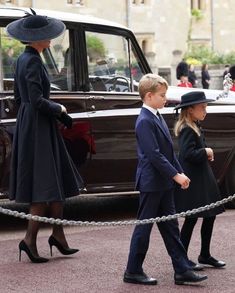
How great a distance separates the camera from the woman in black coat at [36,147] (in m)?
8.16

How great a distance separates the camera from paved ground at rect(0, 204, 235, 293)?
733cm

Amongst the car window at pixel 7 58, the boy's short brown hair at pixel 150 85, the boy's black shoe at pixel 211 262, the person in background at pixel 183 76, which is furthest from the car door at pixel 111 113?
the person in background at pixel 183 76

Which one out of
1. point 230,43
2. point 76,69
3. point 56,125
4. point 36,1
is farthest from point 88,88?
point 230,43

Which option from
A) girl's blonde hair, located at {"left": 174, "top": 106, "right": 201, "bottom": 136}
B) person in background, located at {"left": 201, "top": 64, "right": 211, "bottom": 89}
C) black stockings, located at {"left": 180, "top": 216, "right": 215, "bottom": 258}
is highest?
girl's blonde hair, located at {"left": 174, "top": 106, "right": 201, "bottom": 136}

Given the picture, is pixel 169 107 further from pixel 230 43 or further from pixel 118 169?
pixel 230 43

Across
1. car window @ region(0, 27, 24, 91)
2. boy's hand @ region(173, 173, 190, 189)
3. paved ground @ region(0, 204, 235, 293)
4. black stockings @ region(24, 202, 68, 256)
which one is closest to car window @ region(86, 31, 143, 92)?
car window @ region(0, 27, 24, 91)

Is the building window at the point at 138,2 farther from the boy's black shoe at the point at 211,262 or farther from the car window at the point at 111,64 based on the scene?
the boy's black shoe at the point at 211,262

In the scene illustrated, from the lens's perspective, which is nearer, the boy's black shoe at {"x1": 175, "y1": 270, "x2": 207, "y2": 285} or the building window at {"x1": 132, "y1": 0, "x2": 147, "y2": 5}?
the boy's black shoe at {"x1": 175, "y1": 270, "x2": 207, "y2": 285}

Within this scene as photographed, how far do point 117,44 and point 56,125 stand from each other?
2.58m

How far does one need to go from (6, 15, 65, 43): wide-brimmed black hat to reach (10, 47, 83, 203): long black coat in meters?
0.14

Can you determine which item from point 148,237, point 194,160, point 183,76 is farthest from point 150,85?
point 183,76

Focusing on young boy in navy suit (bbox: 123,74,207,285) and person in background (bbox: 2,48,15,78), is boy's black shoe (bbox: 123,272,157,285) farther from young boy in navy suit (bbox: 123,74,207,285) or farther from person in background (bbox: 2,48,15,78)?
person in background (bbox: 2,48,15,78)

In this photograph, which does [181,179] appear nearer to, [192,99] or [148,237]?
[148,237]

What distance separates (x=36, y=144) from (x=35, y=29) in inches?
38.8
